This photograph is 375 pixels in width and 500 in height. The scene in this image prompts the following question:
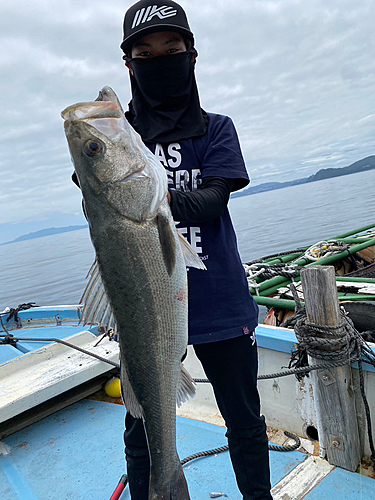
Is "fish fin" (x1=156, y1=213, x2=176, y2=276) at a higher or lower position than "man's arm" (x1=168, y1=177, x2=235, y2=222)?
lower

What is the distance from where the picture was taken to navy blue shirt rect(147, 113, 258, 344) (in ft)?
6.53

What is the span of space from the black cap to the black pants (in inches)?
64.1

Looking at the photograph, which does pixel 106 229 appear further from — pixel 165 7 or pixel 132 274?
pixel 165 7

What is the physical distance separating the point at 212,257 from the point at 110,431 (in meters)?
2.80

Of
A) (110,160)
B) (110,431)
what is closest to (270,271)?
(110,431)

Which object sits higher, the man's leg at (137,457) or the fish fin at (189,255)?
the fish fin at (189,255)

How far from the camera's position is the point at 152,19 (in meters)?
1.86

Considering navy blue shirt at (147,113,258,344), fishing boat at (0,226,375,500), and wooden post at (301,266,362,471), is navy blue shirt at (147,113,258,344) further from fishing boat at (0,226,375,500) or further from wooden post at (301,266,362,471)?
fishing boat at (0,226,375,500)

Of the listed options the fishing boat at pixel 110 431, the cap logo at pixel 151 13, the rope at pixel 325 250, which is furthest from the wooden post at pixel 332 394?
the rope at pixel 325 250

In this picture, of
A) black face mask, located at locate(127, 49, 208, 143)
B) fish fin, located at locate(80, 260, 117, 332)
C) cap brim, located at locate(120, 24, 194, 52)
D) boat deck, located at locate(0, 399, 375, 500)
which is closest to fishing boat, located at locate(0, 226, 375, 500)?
boat deck, located at locate(0, 399, 375, 500)

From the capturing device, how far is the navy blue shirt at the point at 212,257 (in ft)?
6.53

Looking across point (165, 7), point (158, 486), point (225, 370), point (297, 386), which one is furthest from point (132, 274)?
point (297, 386)

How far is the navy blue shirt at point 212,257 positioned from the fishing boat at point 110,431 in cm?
128

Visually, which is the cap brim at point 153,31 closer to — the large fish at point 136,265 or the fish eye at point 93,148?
the large fish at point 136,265
